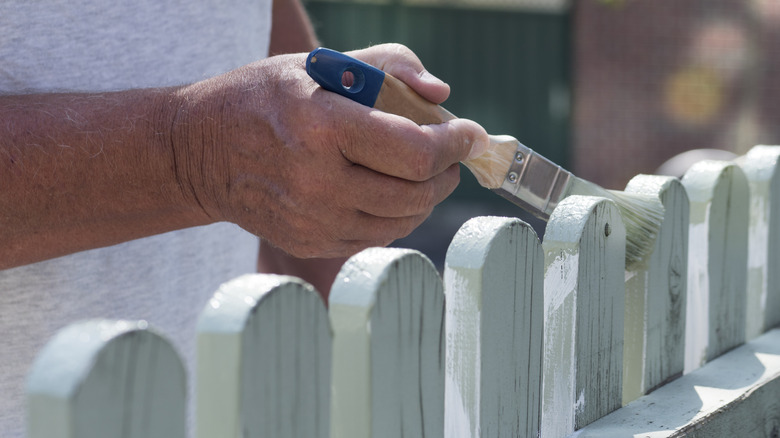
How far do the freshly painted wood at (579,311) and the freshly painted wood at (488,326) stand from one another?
0.07m

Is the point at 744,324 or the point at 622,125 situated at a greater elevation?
the point at 744,324

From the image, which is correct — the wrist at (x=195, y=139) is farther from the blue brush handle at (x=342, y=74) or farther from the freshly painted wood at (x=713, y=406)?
the freshly painted wood at (x=713, y=406)

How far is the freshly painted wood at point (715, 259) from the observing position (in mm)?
1379

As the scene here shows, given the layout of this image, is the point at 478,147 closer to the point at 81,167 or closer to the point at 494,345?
the point at 494,345

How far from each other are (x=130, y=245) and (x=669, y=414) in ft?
3.18

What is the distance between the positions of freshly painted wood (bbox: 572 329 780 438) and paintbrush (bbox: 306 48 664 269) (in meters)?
0.21

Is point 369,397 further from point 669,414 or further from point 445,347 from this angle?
point 669,414

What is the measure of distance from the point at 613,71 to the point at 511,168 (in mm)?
8577

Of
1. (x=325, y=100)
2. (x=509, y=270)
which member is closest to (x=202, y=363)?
(x=509, y=270)

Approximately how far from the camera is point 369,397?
78 centimetres

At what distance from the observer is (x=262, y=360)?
2.28 feet

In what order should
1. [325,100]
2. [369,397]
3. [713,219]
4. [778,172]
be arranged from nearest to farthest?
[369,397], [325,100], [713,219], [778,172]

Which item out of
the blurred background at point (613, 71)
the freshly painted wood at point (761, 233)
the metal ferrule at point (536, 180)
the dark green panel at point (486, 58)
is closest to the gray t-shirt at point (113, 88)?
the metal ferrule at point (536, 180)

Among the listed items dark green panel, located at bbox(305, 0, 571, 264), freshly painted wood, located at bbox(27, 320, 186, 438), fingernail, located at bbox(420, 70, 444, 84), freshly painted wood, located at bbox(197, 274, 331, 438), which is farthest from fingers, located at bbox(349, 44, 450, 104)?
dark green panel, located at bbox(305, 0, 571, 264)
